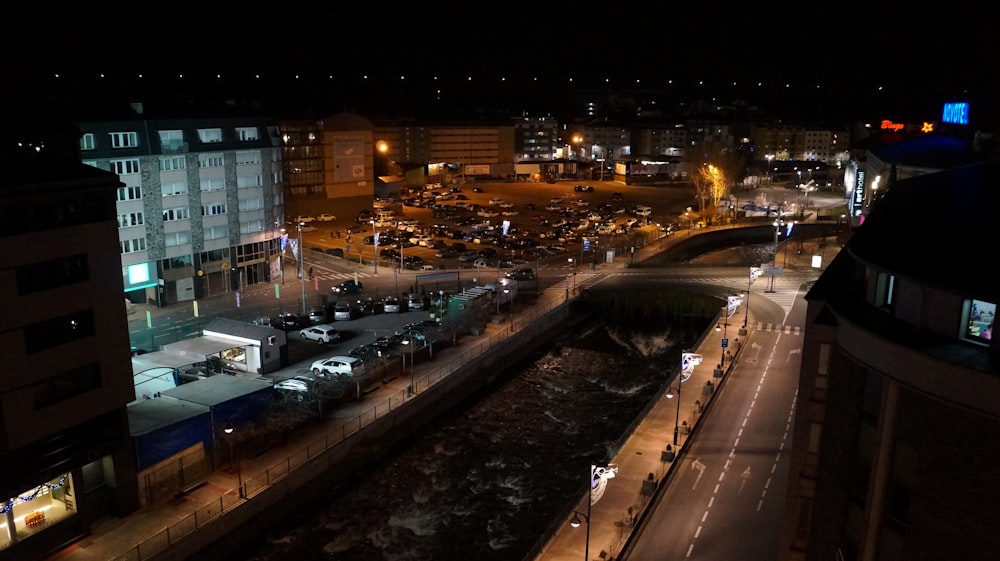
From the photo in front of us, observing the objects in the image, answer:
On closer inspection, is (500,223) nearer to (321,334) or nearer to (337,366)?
(321,334)

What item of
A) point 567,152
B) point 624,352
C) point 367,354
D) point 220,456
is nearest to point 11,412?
point 220,456

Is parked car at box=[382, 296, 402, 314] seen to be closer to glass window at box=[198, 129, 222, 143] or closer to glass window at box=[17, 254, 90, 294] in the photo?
glass window at box=[198, 129, 222, 143]

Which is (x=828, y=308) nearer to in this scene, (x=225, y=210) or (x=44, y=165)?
(x=44, y=165)

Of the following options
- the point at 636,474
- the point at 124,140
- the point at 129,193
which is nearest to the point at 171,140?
the point at 124,140

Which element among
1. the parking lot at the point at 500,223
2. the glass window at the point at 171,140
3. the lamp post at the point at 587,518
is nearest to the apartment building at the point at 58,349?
the lamp post at the point at 587,518

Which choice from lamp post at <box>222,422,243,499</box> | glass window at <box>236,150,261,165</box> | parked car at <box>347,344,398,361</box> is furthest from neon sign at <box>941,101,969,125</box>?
lamp post at <box>222,422,243,499</box>
